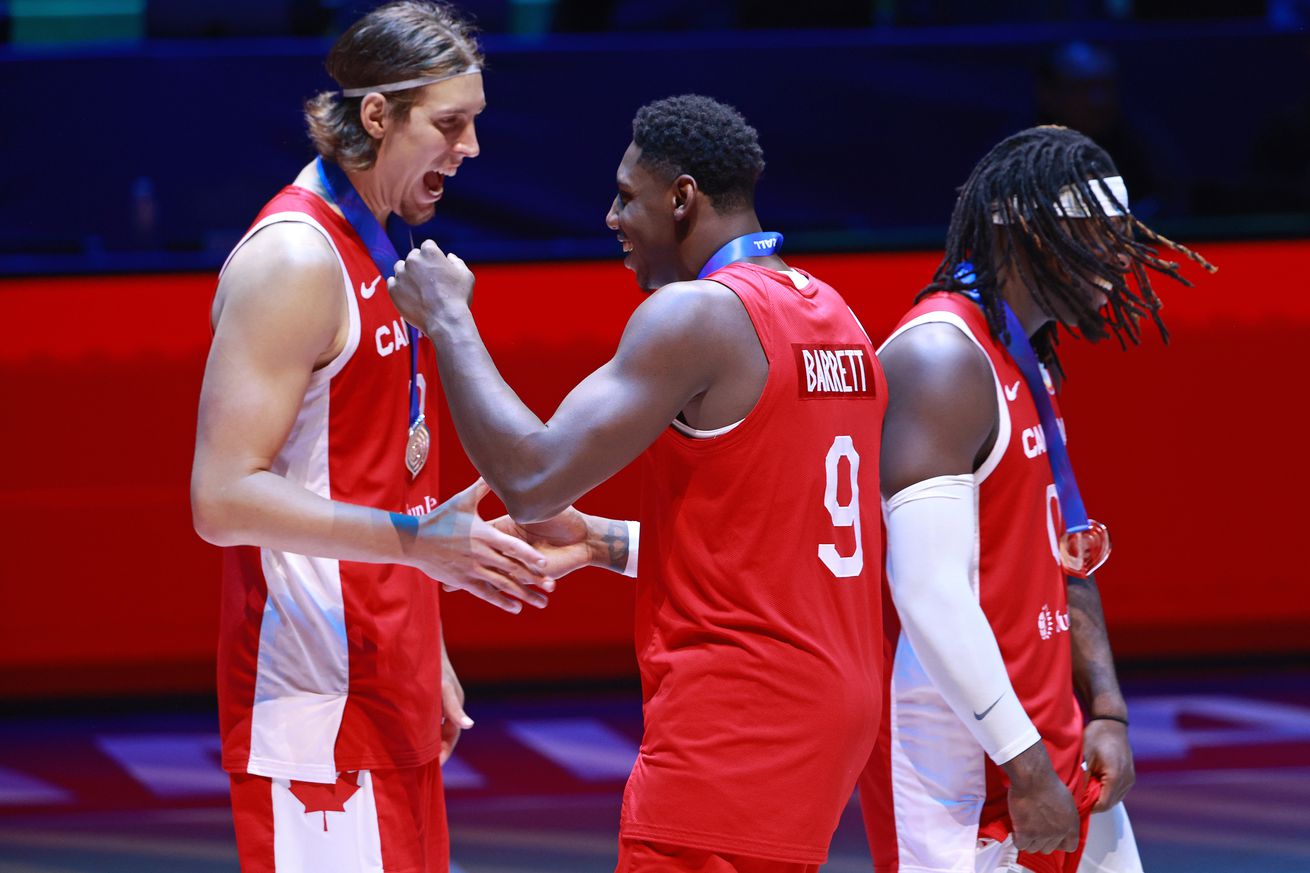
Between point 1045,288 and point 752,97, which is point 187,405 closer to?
point 752,97

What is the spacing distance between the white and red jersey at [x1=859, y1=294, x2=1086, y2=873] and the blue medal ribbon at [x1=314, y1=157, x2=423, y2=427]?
76cm

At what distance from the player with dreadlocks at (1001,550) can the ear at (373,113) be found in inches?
34.6

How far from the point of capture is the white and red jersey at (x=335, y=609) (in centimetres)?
242

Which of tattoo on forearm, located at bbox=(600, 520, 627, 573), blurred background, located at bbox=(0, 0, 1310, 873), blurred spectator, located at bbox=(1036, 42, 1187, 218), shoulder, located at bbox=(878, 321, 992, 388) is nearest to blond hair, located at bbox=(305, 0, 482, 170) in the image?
tattoo on forearm, located at bbox=(600, 520, 627, 573)

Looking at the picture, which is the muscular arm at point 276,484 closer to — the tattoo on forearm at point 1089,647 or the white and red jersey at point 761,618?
the white and red jersey at point 761,618

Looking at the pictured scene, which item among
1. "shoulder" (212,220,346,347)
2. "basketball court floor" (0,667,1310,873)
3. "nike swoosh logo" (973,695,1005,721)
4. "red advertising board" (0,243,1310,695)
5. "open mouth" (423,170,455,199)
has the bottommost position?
"basketball court floor" (0,667,1310,873)

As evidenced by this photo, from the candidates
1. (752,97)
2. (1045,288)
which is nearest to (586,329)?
(752,97)

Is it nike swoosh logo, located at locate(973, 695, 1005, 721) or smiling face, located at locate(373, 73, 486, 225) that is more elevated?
smiling face, located at locate(373, 73, 486, 225)

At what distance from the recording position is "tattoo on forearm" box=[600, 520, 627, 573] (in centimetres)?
262

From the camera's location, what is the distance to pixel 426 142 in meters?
2.64

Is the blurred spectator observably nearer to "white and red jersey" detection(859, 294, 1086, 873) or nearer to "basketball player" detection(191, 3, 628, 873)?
A: "white and red jersey" detection(859, 294, 1086, 873)

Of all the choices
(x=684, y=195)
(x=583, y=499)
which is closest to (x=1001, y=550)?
(x=684, y=195)

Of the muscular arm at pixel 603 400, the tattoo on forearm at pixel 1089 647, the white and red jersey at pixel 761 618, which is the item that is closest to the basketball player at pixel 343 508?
the muscular arm at pixel 603 400

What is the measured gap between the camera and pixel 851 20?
6742 millimetres
